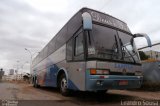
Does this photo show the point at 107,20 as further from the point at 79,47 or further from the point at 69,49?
the point at 69,49

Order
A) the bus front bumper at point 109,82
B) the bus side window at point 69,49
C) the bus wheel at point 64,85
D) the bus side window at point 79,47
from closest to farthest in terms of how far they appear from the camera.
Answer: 1. the bus front bumper at point 109,82
2. the bus side window at point 79,47
3. the bus side window at point 69,49
4. the bus wheel at point 64,85

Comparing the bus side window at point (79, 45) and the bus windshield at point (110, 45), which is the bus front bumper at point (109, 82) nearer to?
the bus windshield at point (110, 45)

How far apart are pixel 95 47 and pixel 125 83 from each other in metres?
1.72

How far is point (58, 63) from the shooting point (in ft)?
34.3

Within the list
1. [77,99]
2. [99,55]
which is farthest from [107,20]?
[77,99]

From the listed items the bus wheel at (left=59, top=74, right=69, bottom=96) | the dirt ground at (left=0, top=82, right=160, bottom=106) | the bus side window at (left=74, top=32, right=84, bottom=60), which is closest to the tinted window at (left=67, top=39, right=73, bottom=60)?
the bus side window at (left=74, top=32, right=84, bottom=60)

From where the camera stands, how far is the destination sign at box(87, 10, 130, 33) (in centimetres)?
805

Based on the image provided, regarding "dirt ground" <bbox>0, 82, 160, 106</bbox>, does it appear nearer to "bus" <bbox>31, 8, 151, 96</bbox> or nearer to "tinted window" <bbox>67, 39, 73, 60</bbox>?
"bus" <bbox>31, 8, 151, 96</bbox>

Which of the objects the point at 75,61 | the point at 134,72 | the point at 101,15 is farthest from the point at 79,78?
the point at 101,15

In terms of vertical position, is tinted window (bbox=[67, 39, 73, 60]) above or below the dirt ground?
above

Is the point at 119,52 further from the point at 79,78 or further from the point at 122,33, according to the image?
the point at 79,78

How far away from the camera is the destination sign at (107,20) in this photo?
8047mm

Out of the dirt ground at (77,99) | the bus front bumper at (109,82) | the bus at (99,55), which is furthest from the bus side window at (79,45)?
the dirt ground at (77,99)

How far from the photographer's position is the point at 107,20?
329 inches
